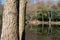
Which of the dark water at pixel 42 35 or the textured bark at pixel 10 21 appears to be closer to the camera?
the textured bark at pixel 10 21

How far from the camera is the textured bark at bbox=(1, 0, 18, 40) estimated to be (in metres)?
4.69

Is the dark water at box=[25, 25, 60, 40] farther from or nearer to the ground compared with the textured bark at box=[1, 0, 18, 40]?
nearer to the ground

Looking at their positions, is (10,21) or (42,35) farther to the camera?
(42,35)

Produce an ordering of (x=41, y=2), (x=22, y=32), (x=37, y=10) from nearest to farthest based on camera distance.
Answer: (x=22, y=32) < (x=37, y=10) < (x=41, y=2)

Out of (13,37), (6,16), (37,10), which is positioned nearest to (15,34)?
(13,37)

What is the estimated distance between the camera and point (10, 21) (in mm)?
4750

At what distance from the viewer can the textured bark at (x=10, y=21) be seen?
4.69 metres

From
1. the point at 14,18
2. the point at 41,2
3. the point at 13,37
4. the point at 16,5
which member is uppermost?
the point at 41,2

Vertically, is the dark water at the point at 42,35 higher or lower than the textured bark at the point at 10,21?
lower

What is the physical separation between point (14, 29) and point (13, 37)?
0.19 metres

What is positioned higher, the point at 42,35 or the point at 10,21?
the point at 10,21

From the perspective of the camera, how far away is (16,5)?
4.84 meters

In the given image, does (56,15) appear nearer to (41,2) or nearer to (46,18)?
(46,18)

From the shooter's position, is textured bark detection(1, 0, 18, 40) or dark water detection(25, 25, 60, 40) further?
dark water detection(25, 25, 60, 40)
